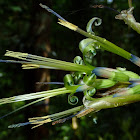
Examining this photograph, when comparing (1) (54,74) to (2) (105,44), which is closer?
(2) (105,44)

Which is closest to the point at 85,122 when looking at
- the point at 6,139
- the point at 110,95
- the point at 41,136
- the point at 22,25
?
the point at 41,136

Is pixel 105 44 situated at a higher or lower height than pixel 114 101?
higher

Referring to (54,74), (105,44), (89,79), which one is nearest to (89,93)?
(89,79)

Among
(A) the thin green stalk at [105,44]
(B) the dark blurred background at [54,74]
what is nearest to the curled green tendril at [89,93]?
(A) the thin green stalk at [105,44]

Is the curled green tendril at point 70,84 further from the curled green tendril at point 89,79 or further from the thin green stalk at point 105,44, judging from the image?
the thin green stalk at point 105,44

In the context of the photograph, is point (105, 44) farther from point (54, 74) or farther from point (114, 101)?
point (54, 74)

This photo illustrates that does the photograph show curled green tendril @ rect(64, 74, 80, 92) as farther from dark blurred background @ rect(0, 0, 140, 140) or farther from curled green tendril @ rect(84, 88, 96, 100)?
dark blurred background @ rect(0, 0, 140, 140)

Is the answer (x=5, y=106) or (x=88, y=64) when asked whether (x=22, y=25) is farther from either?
(x=88, y=64)

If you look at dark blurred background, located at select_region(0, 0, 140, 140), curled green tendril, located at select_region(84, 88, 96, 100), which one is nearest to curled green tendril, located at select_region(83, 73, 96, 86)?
curled green tendril, located at select_region(84, 88, 96, 100)

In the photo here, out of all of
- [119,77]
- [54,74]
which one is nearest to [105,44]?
[119,77]

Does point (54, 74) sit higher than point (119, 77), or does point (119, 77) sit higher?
point (54, 74)

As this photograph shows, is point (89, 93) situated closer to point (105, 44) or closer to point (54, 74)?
point (105, 44)
